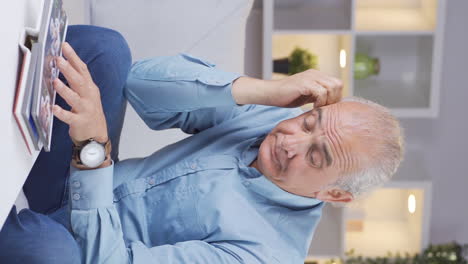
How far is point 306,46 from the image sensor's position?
10.0 feet

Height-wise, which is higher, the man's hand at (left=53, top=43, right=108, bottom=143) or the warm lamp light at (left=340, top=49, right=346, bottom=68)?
the man's hand at (left=53, top=43, right=108, bottom=143)

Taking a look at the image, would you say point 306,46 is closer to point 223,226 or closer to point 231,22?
point 231,22

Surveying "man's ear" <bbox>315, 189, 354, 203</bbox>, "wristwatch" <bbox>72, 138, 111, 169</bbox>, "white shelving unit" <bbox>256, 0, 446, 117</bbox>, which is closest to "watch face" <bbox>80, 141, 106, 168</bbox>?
"wristwatch" <bbox>72, 138, 111, 169</bbox>

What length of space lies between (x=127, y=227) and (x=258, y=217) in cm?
29

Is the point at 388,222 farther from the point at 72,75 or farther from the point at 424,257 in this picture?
the point at 72,75

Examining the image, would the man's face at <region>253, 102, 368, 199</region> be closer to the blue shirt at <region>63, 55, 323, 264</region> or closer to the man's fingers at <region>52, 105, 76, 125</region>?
the blue shirt at <region>63, 55, 323, 264</region>

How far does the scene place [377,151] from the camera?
1.48 metres

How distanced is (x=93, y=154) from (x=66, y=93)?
0.49 ft

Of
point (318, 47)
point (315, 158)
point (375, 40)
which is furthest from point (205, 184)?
point (375, 40)

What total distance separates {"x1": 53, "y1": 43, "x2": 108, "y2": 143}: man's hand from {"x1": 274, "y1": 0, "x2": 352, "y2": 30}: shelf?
1759 millimetres

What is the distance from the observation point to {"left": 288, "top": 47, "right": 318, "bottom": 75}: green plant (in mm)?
2975

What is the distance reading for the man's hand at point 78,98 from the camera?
1.16 meters

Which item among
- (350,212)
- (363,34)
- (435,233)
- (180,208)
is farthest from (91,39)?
(435,233)

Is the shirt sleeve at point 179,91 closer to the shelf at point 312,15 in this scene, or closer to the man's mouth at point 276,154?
the man's mouth at point 276,154
